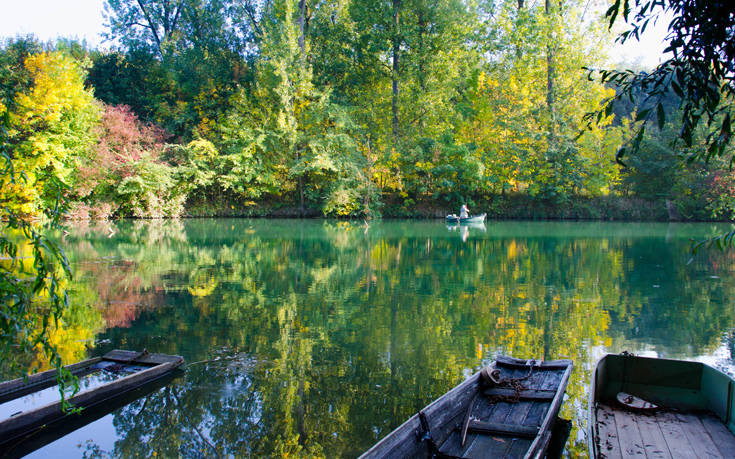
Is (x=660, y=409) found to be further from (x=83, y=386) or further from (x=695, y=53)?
(x=83, y=386)

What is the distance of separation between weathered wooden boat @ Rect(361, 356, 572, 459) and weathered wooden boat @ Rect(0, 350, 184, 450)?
2.89 metres

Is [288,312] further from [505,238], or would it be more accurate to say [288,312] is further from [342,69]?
[342,69]

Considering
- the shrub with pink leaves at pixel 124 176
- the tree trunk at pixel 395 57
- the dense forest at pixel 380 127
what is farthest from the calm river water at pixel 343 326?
the tree trunk at pixel 395 57

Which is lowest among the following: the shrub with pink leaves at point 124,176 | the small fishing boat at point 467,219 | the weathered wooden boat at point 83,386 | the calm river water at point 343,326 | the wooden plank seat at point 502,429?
the calm river water at point 343,326

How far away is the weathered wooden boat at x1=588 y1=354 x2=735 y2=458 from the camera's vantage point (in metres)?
4.18

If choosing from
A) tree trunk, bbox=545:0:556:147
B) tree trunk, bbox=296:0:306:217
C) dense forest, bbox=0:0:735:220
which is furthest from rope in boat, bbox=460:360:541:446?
tree trunk, bbox=296:0:306:217

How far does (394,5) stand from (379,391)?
114 ft

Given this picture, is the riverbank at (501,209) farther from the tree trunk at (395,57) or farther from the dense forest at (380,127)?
the tree trunk at (395,57)

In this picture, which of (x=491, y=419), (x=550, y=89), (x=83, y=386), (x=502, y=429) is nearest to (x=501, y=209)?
(x=550, y=89)

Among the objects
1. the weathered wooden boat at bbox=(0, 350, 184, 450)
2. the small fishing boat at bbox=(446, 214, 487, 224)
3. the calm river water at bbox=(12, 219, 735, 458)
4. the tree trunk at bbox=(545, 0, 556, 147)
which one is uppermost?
the tree trunk at bbox=(545, 0, 556, 147)

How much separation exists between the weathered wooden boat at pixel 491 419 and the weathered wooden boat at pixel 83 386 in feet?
9.47

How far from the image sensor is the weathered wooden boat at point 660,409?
4180 millimetres

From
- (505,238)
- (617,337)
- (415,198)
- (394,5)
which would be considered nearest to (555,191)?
(415,198)

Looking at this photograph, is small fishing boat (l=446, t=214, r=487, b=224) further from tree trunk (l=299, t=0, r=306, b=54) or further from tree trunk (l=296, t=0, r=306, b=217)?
tree trunk (l=299, t=0, r=306, b=54)
